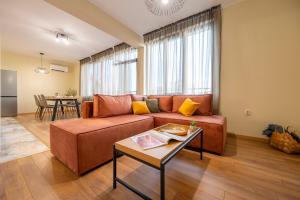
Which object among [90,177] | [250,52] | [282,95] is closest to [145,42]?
[250,52]

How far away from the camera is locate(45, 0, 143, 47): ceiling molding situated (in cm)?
212

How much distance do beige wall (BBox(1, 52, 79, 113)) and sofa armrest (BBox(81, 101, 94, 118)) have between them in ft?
15.8

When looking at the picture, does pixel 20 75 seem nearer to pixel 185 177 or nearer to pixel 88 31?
pixel 88 31

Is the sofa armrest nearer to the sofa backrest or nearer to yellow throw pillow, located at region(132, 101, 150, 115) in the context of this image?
the sofa backrest

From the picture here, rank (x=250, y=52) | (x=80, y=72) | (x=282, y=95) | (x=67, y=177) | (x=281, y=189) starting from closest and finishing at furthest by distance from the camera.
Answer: (x=281, y=189) < (x=67, y=177) < (x=282, y=95) < (x=250, y=52) < (x=80, y=72)

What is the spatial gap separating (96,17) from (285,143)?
3.79 metres

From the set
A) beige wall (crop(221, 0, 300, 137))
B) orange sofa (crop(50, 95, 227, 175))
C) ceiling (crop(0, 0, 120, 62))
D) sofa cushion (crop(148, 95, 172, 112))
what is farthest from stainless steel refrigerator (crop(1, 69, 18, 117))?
beige wall (crop(221, 0, 300, 137))

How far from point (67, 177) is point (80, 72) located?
562cm

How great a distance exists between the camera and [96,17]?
255 centimetres

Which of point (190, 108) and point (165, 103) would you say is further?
point (165, 103)

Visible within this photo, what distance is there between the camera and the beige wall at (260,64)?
198 cm

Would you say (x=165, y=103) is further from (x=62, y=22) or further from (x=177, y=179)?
(x=62, y=22)

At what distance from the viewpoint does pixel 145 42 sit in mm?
3607

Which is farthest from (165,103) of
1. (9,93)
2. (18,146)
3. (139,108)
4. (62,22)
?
(9,93)
